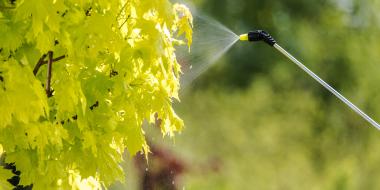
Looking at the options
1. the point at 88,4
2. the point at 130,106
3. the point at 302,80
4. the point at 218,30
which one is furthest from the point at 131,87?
the point at 302,80

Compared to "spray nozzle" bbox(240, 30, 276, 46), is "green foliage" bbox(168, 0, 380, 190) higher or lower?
lower

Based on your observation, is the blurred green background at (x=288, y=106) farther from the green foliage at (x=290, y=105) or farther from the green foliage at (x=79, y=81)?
the green foliage at (x=79, y=81)

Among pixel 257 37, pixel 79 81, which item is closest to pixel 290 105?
pixel 257 37

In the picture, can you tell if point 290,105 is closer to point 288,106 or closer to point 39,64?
point 288,106

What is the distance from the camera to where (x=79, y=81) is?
134 inches

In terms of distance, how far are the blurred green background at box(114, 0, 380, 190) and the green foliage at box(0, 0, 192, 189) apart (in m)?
5.96

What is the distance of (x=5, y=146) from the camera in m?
3.35

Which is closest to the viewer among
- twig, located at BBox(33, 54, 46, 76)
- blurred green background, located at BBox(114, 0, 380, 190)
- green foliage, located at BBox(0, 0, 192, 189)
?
green foliage, located at BBox(0, 0, 192, 189)

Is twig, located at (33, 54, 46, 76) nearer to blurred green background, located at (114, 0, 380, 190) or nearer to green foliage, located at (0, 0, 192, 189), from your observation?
green foliage, located at (0, 0, 192, 189)

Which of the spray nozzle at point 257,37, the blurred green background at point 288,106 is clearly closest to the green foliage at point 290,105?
the blurred green background at point 288,106

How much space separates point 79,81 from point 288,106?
6.77 metres

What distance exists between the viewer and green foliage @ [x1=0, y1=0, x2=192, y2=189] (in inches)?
121

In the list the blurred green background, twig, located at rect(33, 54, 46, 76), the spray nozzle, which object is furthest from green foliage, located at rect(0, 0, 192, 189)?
the blurred green background

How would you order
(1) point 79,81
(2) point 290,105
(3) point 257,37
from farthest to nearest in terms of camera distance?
(2) point 290,105, (3) point 257,37, (1) point 79,81
